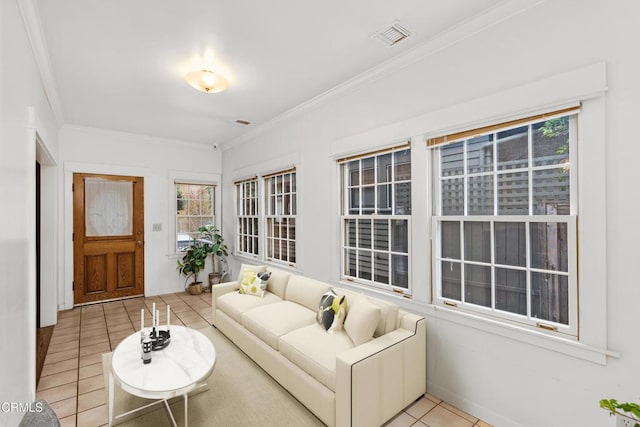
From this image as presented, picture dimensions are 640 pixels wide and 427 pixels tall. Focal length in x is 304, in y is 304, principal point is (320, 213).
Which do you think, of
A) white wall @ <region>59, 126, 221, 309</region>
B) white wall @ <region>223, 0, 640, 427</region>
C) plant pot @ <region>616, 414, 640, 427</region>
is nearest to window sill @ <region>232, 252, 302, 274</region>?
white wall @ <region>59, 126, 221, 309</region>

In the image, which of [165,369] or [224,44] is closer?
[165,369]

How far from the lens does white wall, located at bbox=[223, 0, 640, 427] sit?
1.67 m

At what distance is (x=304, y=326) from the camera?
282 cm

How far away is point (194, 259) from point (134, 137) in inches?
94.4

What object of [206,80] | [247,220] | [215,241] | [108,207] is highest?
[206,80]

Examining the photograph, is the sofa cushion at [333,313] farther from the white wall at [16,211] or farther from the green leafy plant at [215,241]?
the green leafy plant at [215,241]

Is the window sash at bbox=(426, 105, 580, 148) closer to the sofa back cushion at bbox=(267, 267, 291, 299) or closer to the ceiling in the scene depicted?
the ceiling

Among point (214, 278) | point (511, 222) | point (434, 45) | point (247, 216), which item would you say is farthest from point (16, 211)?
point (214, 278)

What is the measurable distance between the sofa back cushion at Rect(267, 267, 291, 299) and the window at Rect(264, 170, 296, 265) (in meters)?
0.56

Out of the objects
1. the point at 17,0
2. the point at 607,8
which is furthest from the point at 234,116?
the point at 607,8

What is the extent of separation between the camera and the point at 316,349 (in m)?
2.32

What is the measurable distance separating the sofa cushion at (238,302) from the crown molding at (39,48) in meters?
2.90

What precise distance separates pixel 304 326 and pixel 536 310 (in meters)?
1.82

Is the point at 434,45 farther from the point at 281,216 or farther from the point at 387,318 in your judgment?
the point at 281,216
